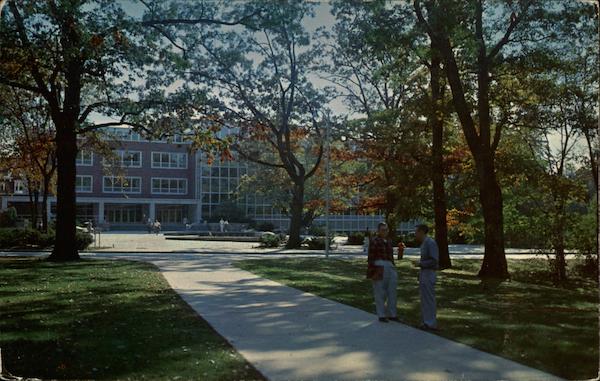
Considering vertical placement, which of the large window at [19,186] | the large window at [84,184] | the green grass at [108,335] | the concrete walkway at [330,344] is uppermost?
the large window at [84,184]

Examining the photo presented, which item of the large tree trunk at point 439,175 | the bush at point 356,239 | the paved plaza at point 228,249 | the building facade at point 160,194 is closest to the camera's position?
the large tree trunk at point 439,175

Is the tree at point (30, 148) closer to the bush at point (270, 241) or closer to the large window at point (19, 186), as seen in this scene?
the large window at point (19, 186)

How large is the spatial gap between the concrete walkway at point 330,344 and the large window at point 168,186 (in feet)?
155

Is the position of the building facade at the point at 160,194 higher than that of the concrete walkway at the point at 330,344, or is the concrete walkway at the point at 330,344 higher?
the building facade at the point at 160,194

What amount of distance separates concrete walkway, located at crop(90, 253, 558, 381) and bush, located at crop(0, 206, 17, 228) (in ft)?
123

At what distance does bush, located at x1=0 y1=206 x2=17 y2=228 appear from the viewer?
44.9m

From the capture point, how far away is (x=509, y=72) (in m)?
21.1

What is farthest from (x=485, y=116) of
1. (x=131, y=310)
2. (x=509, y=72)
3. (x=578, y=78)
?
(x=131, y=310)

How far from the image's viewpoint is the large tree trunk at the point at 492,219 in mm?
19906

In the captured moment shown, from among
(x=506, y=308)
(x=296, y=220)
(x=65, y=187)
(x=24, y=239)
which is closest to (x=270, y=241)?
(x=296, y=220)

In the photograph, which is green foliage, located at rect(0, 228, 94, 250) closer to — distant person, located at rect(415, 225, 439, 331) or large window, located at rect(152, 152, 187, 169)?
large window, located at rect(152, 152, 187, 169)

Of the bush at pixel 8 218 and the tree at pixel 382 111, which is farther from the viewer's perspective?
the bush at pixel 8 218

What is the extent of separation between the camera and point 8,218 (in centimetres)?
4609

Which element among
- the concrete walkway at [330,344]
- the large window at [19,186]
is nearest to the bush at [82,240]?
the large window at [19,186]
